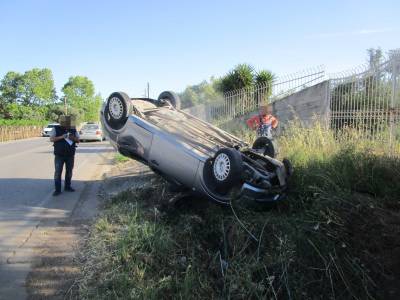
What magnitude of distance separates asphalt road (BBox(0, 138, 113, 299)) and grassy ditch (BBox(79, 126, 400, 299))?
2.39ft

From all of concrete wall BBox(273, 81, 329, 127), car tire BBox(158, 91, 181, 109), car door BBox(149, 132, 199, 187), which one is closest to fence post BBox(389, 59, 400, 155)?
concrete wall BBox(273, 81, 329, 127)

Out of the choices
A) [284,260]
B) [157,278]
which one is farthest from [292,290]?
[157,278]

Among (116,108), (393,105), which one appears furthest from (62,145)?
(393,105)

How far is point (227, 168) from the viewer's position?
193 inches

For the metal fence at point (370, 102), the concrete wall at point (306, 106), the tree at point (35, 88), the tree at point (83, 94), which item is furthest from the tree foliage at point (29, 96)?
the metal fence at point (370, 102)

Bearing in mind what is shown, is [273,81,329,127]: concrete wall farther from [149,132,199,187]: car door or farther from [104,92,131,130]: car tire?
[149,132,199,187]: car door

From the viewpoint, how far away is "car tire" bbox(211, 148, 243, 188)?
482cm

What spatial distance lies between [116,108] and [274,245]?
3694 millimetres

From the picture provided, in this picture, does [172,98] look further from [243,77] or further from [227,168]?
[243,77]

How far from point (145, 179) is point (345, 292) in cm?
585

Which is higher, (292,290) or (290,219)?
(290,219)

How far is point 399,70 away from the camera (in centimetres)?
796

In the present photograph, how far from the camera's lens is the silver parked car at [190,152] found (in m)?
4.95

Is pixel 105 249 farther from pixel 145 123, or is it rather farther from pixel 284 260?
pixel 145 123
